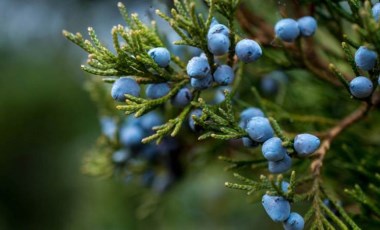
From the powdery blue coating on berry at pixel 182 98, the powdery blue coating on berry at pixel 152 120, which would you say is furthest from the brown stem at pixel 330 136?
the powdery blue coating on berry at pixel 152 120

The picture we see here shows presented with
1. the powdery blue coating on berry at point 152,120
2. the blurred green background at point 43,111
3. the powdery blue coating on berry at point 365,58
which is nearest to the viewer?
the powdery blue coating on berry at point 365,58

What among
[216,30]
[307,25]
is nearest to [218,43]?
[216,30]

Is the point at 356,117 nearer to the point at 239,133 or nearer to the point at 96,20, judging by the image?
the point at 239,133

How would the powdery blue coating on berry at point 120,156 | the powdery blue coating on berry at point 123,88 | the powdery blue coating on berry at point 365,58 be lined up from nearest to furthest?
the powdery blue coating on berry at point 365,58
the powdery blue coating on berry at point 123,88
the powdery blue coating on berry at point 120,156

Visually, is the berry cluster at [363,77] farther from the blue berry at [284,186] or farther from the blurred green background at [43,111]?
the blurred green background at [43,111]

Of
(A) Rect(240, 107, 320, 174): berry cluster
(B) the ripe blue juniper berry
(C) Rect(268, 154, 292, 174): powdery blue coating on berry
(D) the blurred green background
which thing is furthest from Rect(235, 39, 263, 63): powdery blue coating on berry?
(D) the blurred green background

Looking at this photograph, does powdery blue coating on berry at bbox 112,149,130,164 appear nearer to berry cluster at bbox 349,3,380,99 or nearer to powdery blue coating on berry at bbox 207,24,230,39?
powdery blue coating on berry at bbox 207,24,230,39

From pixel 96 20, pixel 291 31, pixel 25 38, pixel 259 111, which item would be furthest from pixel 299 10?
pixel 25 38
